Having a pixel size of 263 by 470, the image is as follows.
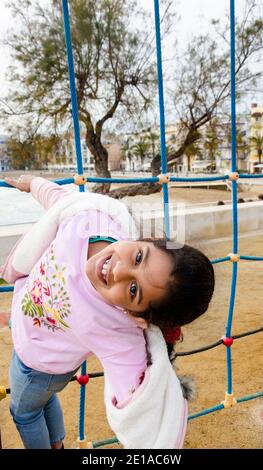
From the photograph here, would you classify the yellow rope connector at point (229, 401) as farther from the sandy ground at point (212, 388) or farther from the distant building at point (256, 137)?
the distant building at point (256, 137)

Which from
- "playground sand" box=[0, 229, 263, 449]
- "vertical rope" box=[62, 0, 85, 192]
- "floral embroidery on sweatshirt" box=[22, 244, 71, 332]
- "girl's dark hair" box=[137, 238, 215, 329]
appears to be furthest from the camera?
"playground sand" box=[0, 229, 263, 449]

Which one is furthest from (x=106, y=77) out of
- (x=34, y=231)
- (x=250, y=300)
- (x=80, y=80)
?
(x=34, y=231)

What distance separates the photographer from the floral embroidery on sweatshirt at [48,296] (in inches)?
28.1

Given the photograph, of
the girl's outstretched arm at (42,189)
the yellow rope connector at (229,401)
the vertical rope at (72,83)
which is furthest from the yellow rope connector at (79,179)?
the yellow rope connector at (229,401)

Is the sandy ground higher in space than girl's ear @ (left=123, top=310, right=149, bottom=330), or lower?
lower

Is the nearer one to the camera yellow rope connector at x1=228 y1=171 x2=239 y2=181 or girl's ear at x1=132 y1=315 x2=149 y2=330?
girl's ear at x1=132 y1=315 x2=149 y2=330

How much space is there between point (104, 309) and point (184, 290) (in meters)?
0.14

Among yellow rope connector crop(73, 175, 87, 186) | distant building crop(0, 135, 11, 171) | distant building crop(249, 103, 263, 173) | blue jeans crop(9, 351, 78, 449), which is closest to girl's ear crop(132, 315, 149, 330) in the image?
blue jeans crop(9, 351, 78, 449)

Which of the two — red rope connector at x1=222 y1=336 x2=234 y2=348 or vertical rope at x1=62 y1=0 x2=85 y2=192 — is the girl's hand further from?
red rope connector at x1=222 y1=336 x2=234 y2=348

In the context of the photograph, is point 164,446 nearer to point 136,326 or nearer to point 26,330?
point 136,326

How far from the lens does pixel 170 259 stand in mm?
606

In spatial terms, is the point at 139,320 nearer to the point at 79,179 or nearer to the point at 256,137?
the point at 79,179

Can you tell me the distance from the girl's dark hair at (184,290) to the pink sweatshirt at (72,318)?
0.07 m

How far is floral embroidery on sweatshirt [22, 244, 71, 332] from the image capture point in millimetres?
714
